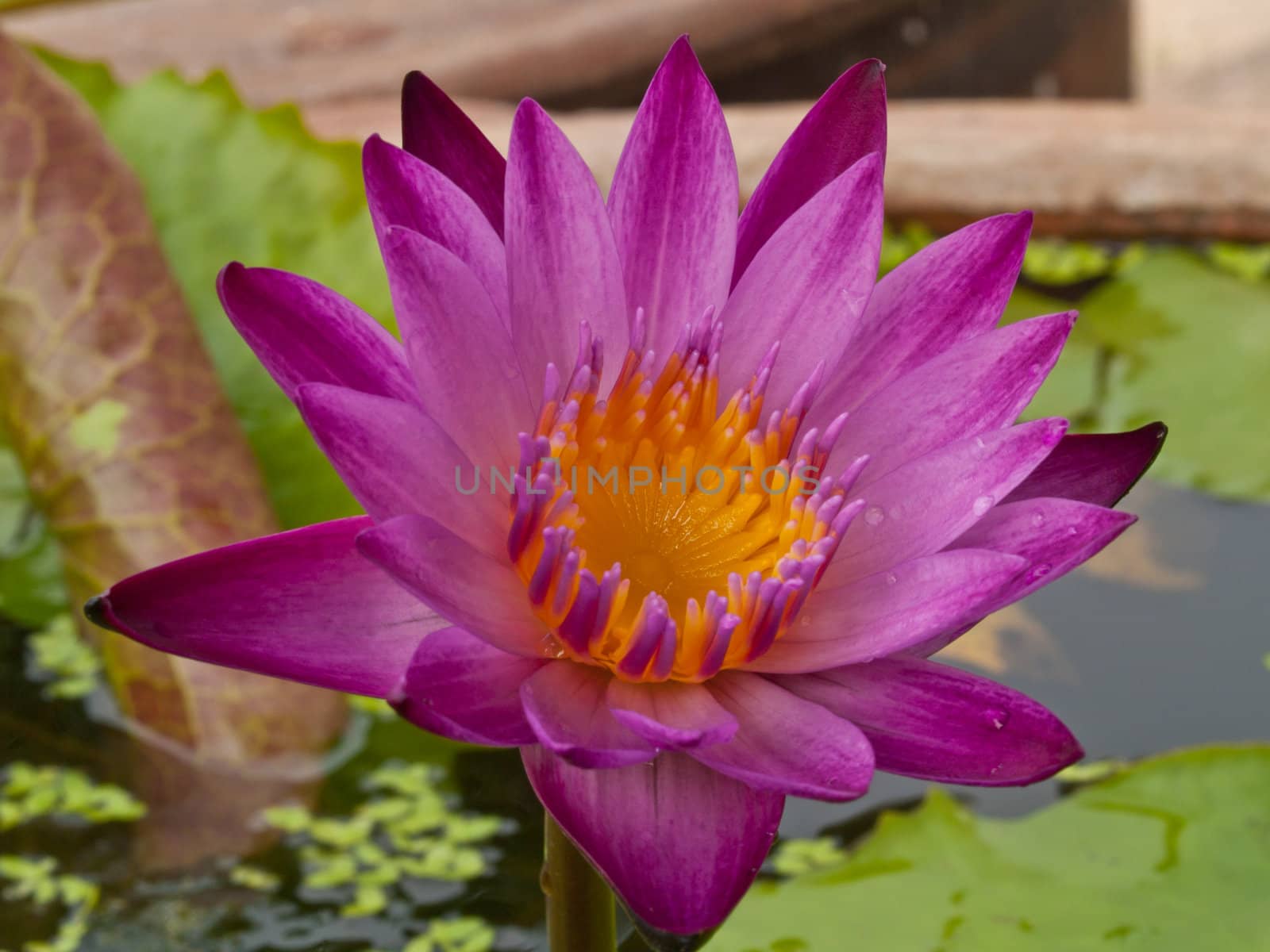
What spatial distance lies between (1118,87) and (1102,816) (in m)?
3.91

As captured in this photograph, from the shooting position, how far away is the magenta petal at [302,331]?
57cm

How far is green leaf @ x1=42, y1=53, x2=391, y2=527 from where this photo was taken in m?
1.50

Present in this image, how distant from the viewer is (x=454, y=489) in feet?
1.89

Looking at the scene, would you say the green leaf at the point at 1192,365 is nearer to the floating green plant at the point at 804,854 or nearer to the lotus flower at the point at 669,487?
the floating green plant at the point at 804,854

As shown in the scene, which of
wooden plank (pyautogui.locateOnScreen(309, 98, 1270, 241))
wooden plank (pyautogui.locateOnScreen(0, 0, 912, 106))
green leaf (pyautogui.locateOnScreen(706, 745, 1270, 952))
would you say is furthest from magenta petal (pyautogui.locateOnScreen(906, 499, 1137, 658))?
wooden plank (pyautogui.locateOnScreen(0, 0, 912, 106))

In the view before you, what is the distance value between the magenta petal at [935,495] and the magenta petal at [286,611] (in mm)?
205

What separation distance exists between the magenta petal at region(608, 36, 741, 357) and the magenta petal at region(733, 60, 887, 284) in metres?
0.03

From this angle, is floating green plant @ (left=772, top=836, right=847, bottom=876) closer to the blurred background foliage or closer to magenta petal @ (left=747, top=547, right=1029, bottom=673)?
the blurred background foliage

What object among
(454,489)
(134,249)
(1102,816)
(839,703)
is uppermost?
(134,249)

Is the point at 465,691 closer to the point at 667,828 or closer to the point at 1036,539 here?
the point at 667,828

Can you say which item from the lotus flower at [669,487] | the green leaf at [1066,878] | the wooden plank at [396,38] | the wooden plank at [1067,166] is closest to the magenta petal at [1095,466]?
the lotus flower at [669,487]

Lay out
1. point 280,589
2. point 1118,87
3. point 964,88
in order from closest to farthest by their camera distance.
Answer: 1. point 280,589
2. point 964,88
3. point 1118,87

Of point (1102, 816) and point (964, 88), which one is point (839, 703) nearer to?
point (1102, 816)

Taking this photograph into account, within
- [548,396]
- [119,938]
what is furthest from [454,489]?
[119,938]
